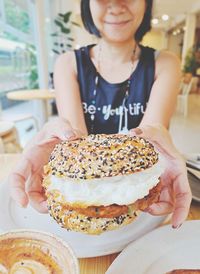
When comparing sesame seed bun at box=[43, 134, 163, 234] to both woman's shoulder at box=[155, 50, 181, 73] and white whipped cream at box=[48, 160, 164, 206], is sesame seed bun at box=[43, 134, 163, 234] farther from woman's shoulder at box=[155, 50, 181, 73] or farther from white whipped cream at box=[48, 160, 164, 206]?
woman's shoulder at box=[155, 50, 181, 73]

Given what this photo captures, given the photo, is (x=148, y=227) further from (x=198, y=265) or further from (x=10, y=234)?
(x=10, y=234)

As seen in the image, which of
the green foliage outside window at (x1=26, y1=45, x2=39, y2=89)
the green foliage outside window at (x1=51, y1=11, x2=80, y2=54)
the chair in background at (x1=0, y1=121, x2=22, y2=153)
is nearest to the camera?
the chair in background at (x1=0, y1=121, x2=22, y2=153)

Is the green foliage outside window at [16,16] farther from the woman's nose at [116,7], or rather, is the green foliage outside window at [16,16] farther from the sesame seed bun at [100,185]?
the sesame seed bun at [100,185]

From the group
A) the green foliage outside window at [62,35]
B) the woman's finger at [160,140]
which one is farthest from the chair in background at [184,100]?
the woman's finger at [160,140]

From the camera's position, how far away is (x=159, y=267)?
47cm

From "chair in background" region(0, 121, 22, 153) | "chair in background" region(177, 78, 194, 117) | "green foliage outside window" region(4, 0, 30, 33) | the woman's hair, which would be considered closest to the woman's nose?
the woman's hair

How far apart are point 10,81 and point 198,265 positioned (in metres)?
3.64

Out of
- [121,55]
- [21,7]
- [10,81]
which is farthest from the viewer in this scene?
[21,7]

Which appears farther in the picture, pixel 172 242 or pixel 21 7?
pixel 21 7

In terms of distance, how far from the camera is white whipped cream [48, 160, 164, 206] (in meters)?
0.49

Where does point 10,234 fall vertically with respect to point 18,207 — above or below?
above

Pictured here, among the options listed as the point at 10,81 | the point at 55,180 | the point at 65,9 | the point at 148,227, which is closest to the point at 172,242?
the point at 148,227

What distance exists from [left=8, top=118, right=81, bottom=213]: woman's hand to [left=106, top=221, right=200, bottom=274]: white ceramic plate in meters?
0.22

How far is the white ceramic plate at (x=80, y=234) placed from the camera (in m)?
0.50
